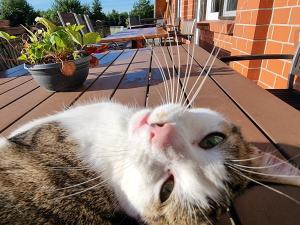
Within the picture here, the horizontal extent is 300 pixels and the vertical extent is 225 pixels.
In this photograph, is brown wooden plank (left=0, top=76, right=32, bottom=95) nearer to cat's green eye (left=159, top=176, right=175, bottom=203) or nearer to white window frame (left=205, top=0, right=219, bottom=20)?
cat's green eye (left=159, top=176, right=175, bottom=203)

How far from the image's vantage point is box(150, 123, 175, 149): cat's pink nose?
82 cm

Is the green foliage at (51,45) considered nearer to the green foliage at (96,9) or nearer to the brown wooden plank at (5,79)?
the brown wooden plank at (5,79)

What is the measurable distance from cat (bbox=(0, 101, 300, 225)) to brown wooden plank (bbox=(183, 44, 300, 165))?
181 mm

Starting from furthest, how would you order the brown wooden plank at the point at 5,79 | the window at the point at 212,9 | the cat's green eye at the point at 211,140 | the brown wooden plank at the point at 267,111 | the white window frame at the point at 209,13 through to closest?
the white window frame at the point at 209,13, the window at the point at 212,9, the brown wooden plank at the point at 5,79, the brown wooden plank at the point at 267,111, the cat's green eye at the point at 211,140

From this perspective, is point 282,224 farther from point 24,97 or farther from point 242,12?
point 242,12

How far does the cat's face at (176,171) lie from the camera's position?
2.55ft

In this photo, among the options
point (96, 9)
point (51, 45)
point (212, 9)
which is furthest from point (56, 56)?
point (96, 9)

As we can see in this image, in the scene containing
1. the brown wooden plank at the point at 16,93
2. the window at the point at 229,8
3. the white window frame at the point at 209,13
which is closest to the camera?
the brown wooden plank at the point at 16,93

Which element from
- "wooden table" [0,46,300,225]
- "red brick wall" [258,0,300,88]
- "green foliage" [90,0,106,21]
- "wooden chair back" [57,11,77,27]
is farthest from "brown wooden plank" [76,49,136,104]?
"green foliage" [90,0,106,21]

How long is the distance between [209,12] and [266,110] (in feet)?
14.1

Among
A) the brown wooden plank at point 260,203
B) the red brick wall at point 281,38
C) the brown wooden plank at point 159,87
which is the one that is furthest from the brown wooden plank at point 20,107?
the red brick wall at point 281,38

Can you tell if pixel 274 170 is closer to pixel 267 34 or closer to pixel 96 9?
pixel 267 34

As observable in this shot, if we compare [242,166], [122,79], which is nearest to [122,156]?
[242,166]

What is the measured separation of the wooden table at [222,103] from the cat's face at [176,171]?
3.6 inches
